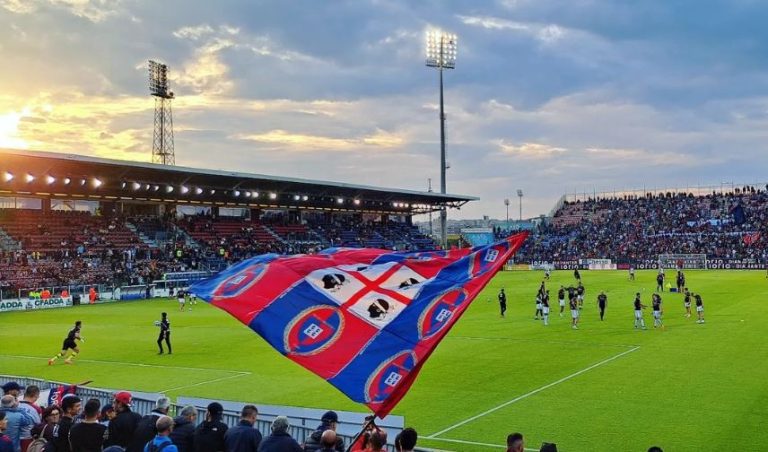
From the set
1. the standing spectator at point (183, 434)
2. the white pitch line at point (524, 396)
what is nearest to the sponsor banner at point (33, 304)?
the white pitch line at point (524, 396)

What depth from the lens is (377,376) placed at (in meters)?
8.85

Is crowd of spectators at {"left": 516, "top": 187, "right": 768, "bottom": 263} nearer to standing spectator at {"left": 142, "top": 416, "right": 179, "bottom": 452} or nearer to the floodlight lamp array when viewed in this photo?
the floodlight lamp array

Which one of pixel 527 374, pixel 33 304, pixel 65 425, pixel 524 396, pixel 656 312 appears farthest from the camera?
pixel 33 304

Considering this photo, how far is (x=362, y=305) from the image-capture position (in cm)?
1014

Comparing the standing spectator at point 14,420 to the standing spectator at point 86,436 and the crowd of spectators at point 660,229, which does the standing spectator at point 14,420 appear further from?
the crowd of spectators at point 660,229

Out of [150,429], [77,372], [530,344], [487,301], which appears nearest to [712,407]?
[530,344]

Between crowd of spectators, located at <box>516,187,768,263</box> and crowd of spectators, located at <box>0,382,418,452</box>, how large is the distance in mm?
85665

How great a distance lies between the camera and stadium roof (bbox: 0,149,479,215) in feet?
180

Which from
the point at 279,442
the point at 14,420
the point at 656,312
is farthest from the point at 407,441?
the point at 656,312

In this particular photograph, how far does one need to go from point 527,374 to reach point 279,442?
50.0ft

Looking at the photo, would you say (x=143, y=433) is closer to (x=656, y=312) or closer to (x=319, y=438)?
(x=319, y=438)

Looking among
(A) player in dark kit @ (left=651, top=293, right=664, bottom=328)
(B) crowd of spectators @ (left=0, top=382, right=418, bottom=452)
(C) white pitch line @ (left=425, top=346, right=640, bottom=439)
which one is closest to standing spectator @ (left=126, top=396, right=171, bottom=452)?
(B) crowd of spectators @ (left=0, top=382, right=418, bottom=452)

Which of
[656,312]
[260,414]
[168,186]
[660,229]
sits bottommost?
[656,312]

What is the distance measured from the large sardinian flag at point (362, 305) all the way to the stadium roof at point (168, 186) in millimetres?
45417
